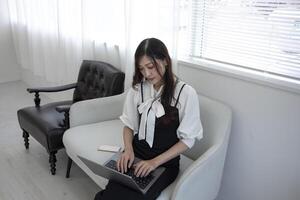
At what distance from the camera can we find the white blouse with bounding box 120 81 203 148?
1.43 m

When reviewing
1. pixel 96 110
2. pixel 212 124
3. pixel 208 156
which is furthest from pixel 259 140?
pixel 96 110

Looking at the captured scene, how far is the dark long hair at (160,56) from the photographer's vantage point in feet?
4.65

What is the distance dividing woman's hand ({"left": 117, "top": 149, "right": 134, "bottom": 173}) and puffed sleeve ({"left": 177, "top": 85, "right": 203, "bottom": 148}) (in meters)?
0.26

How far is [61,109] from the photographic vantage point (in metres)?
2.11

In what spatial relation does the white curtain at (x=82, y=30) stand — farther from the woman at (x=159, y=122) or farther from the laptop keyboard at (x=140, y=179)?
the laptop keyboard at (x=140, y=179)

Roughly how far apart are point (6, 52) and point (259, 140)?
394cm

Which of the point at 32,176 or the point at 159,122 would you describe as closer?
the point at 159,122

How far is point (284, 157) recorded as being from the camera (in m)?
1.50

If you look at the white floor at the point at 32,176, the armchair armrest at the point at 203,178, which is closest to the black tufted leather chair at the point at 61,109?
the white floor at the point at 32,176

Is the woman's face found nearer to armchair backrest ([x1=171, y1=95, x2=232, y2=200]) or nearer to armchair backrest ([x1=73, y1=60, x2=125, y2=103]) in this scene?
armchair backrest ([x1=171, y1=95, x2=232, y2=200])

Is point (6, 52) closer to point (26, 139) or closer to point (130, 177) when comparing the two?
point (26, 139)

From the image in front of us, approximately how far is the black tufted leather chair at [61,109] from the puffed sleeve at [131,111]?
2.20 feet

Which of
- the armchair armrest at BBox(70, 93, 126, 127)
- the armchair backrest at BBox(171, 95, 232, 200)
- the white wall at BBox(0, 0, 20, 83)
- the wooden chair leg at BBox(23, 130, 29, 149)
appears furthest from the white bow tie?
the white wall at BBox(0, 0, 20, 83)

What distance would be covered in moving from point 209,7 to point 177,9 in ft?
0.62
